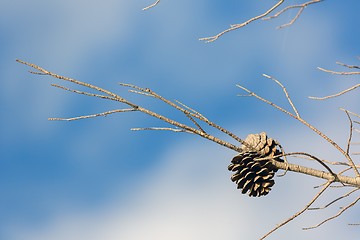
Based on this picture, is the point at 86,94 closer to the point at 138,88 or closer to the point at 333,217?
the point at 138,88

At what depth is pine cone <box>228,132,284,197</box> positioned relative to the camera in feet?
10.2

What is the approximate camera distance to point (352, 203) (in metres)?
3.18

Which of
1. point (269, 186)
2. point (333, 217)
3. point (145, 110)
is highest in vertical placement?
point (145, 110)

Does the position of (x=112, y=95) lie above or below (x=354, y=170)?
above

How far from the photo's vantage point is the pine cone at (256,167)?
3105mm

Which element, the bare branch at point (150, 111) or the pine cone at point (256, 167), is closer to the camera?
the bare branch at point (150, 111)

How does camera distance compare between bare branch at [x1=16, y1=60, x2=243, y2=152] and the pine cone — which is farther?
the pine cone

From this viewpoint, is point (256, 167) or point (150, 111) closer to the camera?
point (150, 111)

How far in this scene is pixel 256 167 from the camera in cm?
315

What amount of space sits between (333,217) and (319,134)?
0.56 meters

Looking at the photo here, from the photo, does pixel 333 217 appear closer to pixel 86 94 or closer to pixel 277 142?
pixel 277 142

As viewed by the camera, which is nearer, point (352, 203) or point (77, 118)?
point (77, 118)

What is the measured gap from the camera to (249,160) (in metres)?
3.11

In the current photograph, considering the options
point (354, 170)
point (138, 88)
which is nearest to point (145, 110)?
point (138, 88)
